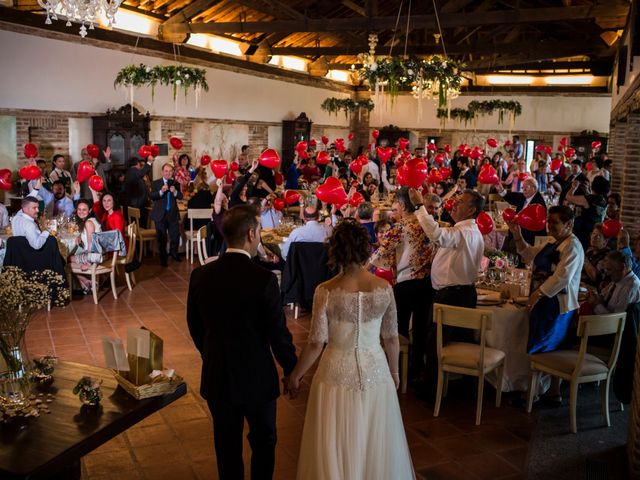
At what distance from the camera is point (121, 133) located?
12641 millimetres

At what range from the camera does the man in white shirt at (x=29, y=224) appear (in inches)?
277

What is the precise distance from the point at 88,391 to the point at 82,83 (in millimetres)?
10259

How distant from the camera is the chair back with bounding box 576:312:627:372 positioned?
15.1 ft

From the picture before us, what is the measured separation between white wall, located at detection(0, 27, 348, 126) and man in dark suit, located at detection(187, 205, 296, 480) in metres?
9.16

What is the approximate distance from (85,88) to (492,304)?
946 cm

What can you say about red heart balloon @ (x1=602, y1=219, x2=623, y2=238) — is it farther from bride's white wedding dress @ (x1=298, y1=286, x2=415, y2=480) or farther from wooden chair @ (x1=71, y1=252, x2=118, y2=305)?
wooden chair @ (x1=71, y1=252, x2=118, y2=305)

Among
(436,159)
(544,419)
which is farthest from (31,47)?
(544,419)

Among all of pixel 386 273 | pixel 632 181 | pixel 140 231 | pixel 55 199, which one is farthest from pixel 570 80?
pixel 386 273

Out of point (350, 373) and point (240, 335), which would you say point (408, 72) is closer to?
point (350, 373)

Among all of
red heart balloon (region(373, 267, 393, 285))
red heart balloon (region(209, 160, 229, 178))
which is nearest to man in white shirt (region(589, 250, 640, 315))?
red heart balloon (region(373, 267, 393, 285))

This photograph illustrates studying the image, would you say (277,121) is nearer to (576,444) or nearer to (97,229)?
(97,229)

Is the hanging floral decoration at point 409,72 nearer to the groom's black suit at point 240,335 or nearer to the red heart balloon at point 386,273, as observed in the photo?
the red heart balloon at point 386,273

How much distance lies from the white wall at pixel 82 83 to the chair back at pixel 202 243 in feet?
13.2

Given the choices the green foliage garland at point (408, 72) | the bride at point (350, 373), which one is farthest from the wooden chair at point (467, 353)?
the green foliage garland at point (408, 72)
